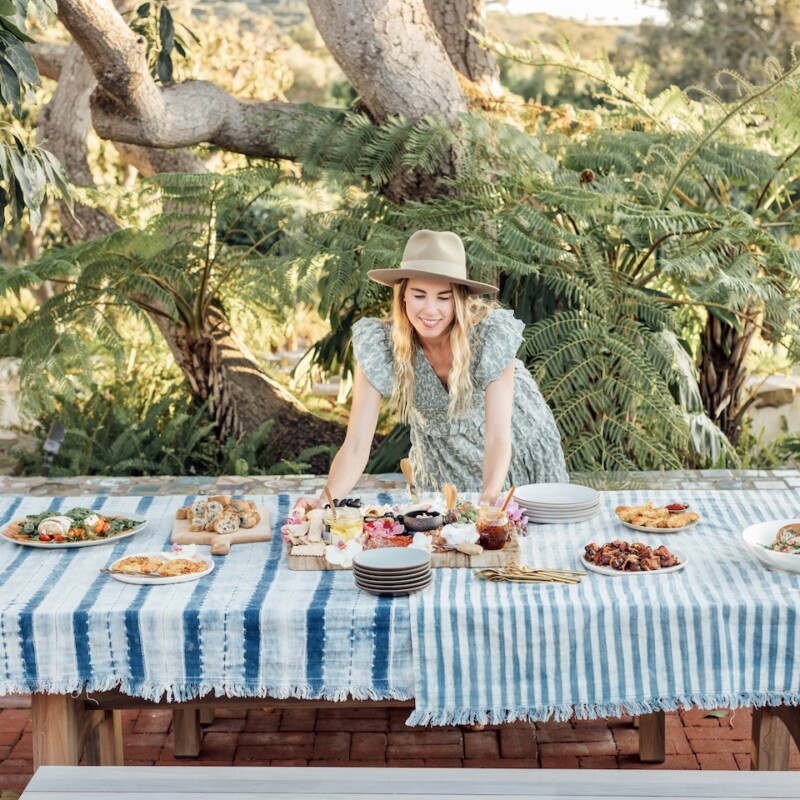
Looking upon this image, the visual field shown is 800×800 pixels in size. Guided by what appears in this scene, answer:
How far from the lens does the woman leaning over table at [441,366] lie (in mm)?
3199

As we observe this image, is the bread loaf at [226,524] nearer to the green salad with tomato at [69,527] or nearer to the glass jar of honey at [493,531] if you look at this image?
the green salad with tomato at [69,527]

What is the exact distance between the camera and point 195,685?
7.83 ft

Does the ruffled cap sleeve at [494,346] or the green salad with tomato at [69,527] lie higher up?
the ruffled cap sleeve at [494,346]

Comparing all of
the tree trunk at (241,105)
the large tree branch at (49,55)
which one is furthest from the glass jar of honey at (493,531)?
the large tree branch at (49,55)

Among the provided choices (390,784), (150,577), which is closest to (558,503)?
(390,784)

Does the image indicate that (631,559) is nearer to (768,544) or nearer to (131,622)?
(768,544)

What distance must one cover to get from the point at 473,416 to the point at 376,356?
41 cm

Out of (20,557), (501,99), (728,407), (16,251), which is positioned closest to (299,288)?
A: (501,99)

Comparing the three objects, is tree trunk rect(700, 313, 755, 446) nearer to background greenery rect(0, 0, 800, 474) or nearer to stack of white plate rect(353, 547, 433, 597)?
background greenery rect(0, 0, 800, 474)

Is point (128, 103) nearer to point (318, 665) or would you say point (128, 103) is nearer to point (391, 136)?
point (391, 136)

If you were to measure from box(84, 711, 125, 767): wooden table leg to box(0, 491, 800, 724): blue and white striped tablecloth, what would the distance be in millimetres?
543

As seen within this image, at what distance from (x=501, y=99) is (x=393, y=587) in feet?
15.2

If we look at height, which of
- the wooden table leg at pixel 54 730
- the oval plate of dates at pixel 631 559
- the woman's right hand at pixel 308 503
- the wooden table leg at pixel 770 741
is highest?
the oval plate of dates at pixel 631 559

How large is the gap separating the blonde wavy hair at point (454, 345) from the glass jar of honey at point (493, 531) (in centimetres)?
74
